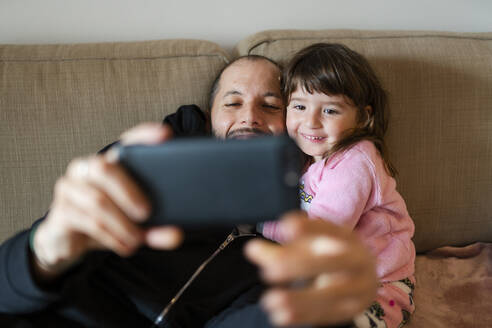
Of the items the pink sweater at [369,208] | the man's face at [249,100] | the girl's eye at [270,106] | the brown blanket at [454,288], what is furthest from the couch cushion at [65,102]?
the brown blanket at [454,288]

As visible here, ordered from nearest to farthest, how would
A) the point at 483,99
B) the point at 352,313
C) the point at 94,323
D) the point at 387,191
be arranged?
the point at 352,313, the point at 94,323, the point at 387,191, the point at 483,99

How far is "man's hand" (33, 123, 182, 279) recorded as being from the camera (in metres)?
0.52

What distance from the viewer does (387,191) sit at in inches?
39.2

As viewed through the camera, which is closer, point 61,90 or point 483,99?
point 61,90

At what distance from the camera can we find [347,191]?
91cm

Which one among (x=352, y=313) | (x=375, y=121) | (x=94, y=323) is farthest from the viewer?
(x=375, y=121)

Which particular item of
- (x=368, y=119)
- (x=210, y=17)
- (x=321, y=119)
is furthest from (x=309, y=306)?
(x=210, y=17)

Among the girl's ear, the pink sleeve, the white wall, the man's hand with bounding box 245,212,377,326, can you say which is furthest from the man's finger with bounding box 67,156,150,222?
the white wall

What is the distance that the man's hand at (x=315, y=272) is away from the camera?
47cm

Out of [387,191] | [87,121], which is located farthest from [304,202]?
[87,121]

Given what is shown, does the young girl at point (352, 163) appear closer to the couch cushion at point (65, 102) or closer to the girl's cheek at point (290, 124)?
the girl's cheek at point (290, 124)

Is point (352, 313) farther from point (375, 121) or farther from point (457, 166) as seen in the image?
point (457, 166)

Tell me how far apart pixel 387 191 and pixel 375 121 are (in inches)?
9.3

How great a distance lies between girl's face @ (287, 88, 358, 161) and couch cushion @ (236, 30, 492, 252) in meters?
0.22
